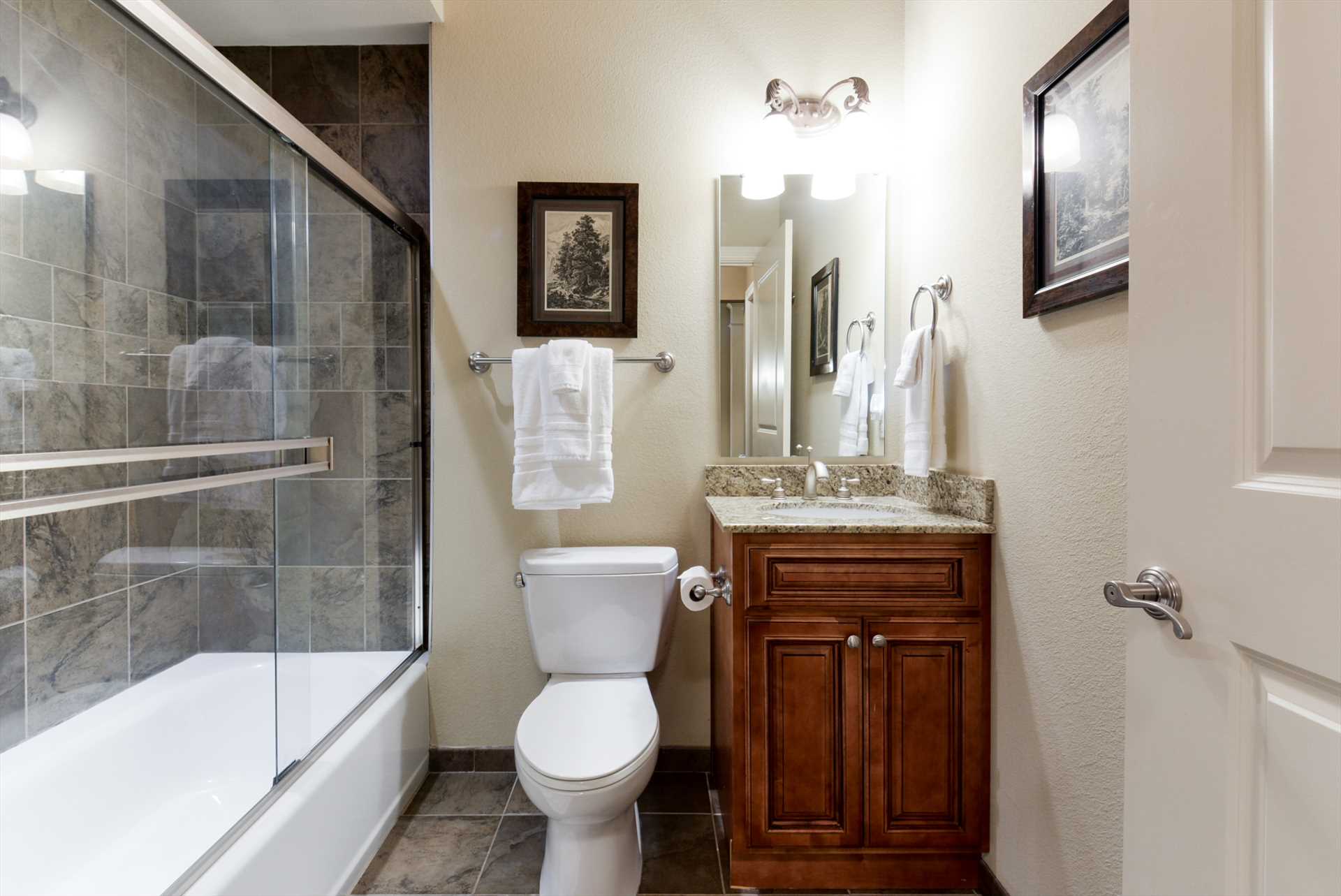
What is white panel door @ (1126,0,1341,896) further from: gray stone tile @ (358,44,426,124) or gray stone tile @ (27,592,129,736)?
gray stone tile @ (358,44,426,124)

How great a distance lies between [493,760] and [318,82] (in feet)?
7.52

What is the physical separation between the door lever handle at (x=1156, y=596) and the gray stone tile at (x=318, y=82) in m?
2.44

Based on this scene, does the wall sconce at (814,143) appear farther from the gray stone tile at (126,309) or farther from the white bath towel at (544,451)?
the gray stone tile at (126,309)

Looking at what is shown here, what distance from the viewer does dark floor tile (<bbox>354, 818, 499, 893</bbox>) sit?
5.06 feet

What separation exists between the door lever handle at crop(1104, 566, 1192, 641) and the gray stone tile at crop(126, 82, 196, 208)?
1.56 meters

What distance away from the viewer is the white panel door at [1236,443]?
1.73 ft

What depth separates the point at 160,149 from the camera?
112cm

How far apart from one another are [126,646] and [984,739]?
1.93 m

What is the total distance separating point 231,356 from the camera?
4.14 feet

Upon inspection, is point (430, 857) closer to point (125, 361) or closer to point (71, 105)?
point (125, 361)

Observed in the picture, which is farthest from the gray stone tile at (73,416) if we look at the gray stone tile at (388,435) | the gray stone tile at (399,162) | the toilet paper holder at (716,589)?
the gray stone tile at (399,162)

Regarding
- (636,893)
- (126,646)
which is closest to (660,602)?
(636,893)

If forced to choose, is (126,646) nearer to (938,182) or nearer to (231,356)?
(231,356)

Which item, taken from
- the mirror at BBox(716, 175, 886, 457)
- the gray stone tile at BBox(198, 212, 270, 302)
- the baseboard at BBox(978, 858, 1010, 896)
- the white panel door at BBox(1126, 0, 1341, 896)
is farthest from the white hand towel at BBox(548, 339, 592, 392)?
the baseboard at BBox(978, 858, 1010, 896)
